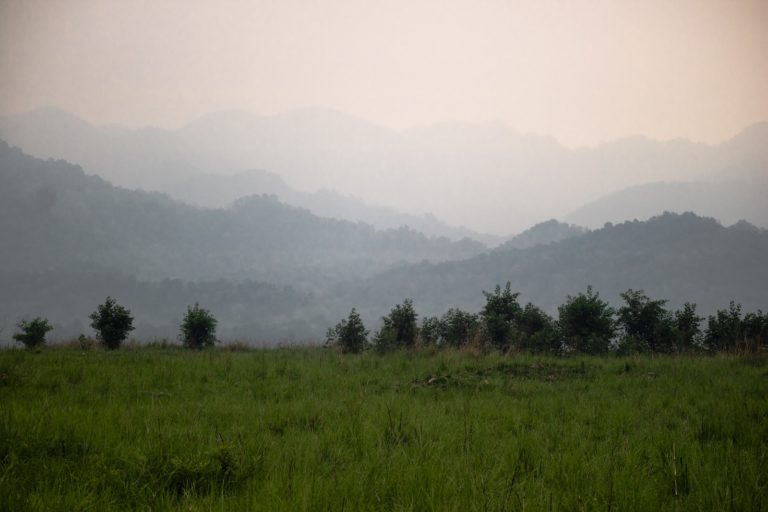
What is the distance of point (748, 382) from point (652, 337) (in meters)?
11.4

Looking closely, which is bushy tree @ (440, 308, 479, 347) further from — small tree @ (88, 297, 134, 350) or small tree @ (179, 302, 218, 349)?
small tree @ (88, 297, 134, 350)

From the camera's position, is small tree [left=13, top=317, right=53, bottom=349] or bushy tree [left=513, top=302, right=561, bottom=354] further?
small tree [left=13, top=317, right=53, bottom=349]

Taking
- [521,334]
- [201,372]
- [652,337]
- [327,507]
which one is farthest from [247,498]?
[652,337]

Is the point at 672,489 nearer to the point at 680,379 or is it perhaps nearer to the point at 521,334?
the point at 680,379

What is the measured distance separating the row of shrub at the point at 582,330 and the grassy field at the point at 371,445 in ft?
29.8

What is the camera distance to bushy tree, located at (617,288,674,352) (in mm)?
19753

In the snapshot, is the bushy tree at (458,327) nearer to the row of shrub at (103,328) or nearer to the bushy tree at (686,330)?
the bushy tree at (686,330)

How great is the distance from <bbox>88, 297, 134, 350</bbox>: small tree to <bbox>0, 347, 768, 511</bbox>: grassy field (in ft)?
39.7

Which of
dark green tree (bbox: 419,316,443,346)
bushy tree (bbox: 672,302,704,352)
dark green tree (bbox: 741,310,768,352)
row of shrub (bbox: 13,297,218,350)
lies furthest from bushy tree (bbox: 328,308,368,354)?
dark green tree (bbox: 741,310,768,352)

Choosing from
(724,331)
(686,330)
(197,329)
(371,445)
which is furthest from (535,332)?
(197,329)

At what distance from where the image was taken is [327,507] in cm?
345

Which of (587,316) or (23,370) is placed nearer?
(23,370)

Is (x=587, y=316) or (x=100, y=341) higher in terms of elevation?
(x=587, y=316)

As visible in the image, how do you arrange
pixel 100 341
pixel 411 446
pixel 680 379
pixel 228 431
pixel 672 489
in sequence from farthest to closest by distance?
pixel 100 341
pixel 680 379
pixel 228 431
pixel 411 446
pixel 672 489
